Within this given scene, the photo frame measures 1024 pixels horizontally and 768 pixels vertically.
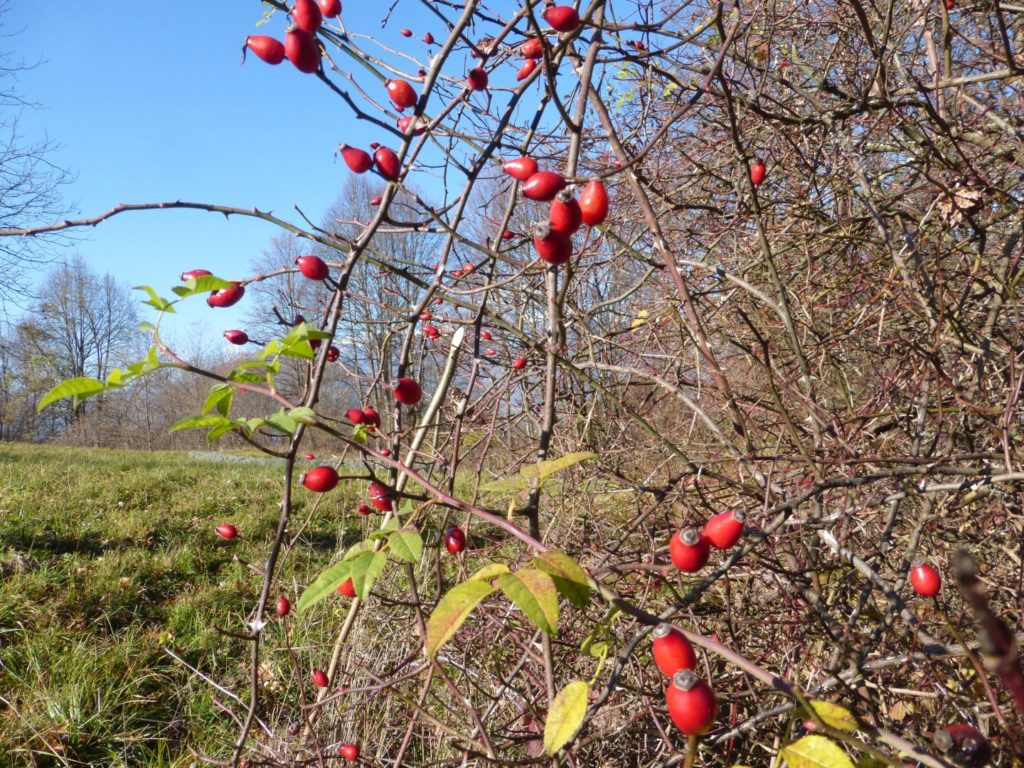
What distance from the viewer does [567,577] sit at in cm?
64

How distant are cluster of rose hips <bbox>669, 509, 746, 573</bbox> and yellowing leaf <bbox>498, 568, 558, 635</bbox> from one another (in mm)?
183

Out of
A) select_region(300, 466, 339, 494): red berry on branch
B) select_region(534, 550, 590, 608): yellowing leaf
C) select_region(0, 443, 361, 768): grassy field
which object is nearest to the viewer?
select_region(534, 550, 590, 608): yellowing leaf

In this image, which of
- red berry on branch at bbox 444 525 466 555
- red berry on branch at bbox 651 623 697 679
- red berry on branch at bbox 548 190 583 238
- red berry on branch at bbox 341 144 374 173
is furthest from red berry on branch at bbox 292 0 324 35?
red berry on branch at bbox 651 623 697 679

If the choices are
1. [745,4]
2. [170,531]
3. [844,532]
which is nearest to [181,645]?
[170,531]

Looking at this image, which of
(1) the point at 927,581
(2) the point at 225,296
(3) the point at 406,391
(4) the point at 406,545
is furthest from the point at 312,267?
(1) the point at 927,581

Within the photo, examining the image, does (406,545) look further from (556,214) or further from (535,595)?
(556,214)

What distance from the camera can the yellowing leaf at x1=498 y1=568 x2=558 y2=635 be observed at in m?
0.59

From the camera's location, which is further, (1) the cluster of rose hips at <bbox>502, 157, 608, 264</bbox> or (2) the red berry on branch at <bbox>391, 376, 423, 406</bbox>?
(2) the red berry on branch at <bbox>391, 376, 423, 406</bbox>

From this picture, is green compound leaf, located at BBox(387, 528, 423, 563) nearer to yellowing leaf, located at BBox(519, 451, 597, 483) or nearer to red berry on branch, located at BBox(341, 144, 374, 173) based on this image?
yellowing leaf, located at BBox(519, 451, 597, 483)

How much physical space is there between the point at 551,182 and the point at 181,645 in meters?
3.16

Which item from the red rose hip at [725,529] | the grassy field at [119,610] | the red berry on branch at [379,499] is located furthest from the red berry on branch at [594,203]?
the grassy field at [119,610]

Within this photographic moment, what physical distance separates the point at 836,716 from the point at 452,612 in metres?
0.39

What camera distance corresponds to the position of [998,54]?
1.92m

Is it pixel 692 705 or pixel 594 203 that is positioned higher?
pixel 594 203
